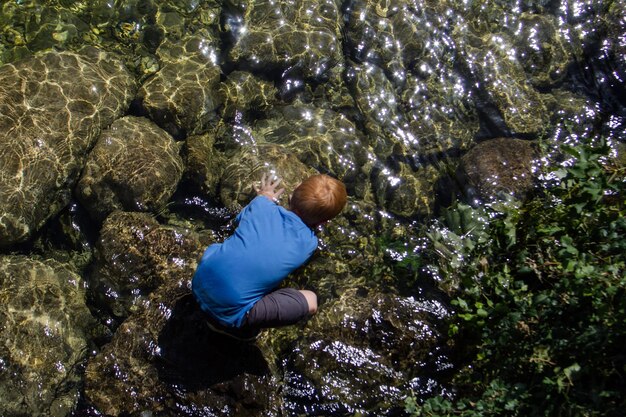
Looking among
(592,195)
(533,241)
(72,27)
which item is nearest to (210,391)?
(533,241)

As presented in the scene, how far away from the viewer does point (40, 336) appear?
5715mm

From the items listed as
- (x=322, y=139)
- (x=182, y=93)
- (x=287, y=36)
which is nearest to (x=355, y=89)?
(x=322, y=139)

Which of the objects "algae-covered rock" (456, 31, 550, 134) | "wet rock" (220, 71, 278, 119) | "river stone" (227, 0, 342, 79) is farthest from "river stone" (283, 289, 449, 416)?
"river stone" (227, 0, 342, 79)

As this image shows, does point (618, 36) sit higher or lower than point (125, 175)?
higher

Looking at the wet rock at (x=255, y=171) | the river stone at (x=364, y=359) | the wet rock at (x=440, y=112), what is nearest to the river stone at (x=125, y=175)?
the wet rock at (x=255, y=171)

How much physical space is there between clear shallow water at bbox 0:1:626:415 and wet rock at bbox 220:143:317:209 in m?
0.03

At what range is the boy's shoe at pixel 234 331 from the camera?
4.81 metres

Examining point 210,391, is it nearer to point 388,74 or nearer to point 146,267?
point 146,267

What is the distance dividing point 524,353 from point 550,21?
19.5 feet

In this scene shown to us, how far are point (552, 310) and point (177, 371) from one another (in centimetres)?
347

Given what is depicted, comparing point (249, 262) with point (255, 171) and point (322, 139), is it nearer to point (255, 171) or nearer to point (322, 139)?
point (255, 171)

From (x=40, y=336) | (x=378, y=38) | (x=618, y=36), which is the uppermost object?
(x=618, y=36)

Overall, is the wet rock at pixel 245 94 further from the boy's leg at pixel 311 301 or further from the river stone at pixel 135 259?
the boy's leg at pixel 311 301

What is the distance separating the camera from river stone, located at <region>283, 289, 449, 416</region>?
5215mm
